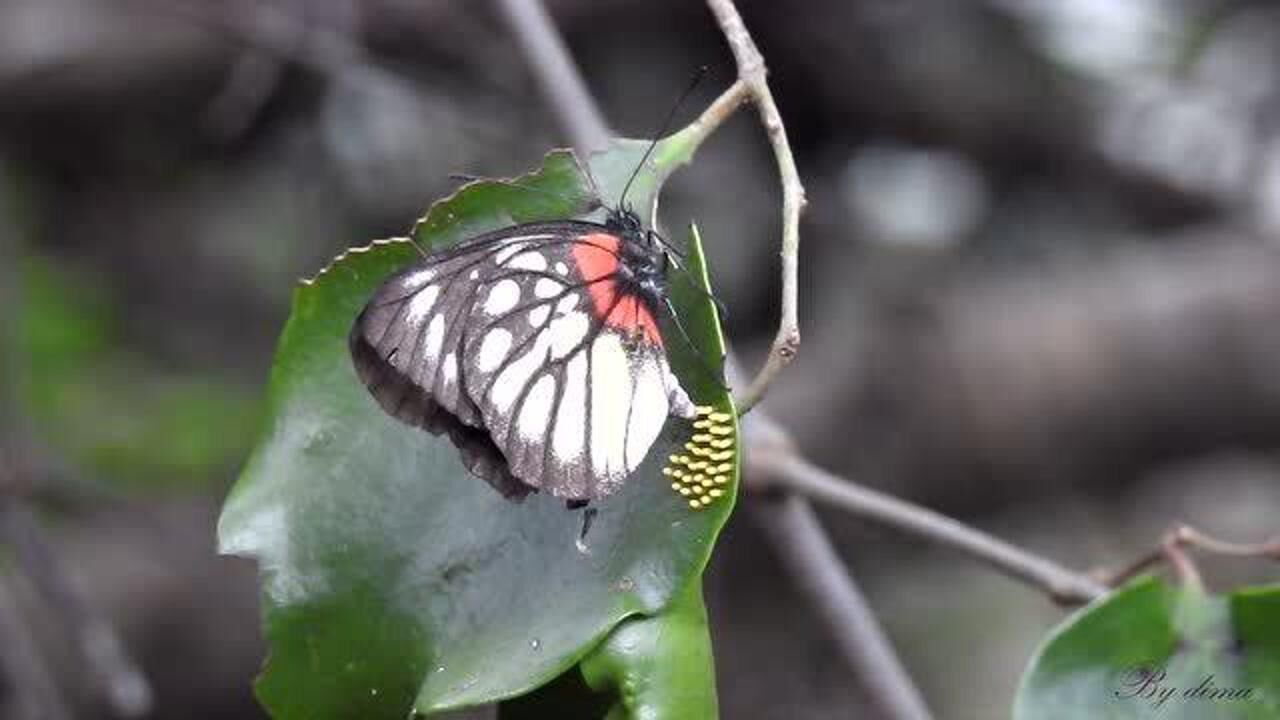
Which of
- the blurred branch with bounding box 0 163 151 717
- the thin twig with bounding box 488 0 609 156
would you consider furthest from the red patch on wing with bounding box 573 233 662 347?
the blurred branch with bounding box 0 163 151 717

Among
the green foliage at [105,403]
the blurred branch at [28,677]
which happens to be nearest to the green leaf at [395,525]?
the blurred branch at [28,677]

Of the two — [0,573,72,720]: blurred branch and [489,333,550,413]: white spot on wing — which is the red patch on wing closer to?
[489,333,550,413]: white spot on wing

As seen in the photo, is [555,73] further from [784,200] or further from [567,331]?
[784,200]

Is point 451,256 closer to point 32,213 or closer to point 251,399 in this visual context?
point 251,399

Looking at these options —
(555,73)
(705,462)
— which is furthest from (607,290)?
(555,73)

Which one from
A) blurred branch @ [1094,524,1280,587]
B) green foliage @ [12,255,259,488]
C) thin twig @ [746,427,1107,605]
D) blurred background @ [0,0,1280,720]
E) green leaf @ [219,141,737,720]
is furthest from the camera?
green foliage @ [12,255,259,488]

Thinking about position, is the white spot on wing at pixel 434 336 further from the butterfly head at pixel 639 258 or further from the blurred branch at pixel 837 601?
the blurred branch at pixel 837 601
